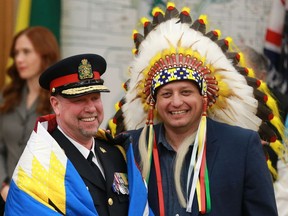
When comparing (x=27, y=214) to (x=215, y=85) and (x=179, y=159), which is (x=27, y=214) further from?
(x=215, y=85)

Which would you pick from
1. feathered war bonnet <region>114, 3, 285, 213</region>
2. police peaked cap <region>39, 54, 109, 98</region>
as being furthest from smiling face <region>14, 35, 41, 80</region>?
police peaked cap <region>39, 54, 109, 98</region>

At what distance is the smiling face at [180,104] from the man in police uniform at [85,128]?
40 centimetres

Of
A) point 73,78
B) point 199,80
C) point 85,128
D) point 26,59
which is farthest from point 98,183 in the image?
point 26,59

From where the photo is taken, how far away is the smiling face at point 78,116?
4.38 m

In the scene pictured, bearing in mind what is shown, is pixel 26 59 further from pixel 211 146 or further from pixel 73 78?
pixel 211 146

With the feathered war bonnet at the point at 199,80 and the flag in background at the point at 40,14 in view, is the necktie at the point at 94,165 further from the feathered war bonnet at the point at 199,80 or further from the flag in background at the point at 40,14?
the flag in background at the point at 40,14

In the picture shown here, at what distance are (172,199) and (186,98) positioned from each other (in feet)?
1.84

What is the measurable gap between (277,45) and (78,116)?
371cm

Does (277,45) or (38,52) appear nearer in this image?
(38,52)

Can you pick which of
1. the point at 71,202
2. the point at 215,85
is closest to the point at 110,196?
the point at 71,202

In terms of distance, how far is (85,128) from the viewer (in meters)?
4.39

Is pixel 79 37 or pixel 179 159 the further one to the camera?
pixel 79 37

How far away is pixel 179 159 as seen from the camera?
473cm

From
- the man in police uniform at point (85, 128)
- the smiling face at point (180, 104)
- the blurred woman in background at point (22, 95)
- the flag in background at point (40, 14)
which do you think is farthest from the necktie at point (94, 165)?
the flag in background at point (40, 14)
